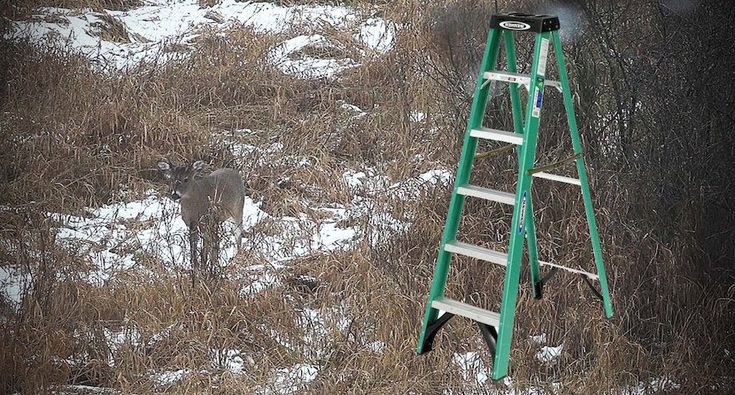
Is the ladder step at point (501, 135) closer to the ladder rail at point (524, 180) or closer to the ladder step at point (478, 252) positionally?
the ladder rail at point (524, 180)

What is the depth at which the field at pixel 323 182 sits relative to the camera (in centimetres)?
409

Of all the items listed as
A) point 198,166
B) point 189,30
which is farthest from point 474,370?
point 189,30

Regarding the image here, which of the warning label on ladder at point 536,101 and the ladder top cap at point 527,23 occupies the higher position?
the ladder top cap at point 527,23

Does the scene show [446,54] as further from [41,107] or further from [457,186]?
[41,107]

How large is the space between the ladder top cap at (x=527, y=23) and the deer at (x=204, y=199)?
1.28 m

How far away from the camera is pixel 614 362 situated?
408 cm

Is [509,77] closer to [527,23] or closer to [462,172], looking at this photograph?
[527,23]

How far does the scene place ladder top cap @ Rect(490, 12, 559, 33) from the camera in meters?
3.30

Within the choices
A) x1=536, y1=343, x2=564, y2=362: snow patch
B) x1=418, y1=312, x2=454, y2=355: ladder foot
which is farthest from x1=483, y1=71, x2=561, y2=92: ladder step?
x1=536, y1=343, x2=564, y2=362: snow patch

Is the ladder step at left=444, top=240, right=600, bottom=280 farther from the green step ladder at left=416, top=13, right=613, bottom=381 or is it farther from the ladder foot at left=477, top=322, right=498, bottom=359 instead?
the ladder foot at left=477, top=322, right=498, bottom=359

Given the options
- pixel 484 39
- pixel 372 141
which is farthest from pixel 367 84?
pixel 484 39

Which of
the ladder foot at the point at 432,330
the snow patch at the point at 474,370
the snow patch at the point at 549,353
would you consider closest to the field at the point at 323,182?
the snow patch at the point at 549,353

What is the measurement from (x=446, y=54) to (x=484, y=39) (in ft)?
0.51

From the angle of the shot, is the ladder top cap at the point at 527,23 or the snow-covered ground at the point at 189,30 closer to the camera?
the ladder top cap at the point at 527,23
